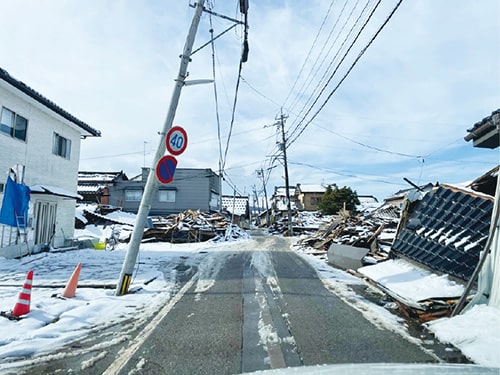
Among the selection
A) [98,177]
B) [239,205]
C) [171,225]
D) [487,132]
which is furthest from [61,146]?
[239,205]

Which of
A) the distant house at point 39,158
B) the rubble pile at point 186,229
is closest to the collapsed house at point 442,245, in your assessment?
the distant house at point 39,158

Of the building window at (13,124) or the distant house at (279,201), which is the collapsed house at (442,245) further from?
the distant house at (279,201)

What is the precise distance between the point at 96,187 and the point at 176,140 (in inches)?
1299

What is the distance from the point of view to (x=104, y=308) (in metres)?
5.24

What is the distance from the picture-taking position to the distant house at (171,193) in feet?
113

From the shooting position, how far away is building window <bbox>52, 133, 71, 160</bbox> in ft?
44.9

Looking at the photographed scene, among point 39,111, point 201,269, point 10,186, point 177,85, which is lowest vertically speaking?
point 201,269

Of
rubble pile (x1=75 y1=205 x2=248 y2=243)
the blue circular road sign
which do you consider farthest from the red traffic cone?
rubble pile (x1=75 y1=205 x2=248 y2=243)

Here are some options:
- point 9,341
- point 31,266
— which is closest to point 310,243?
point 31,266

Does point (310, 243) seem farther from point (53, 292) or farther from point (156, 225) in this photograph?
point (53, 292)

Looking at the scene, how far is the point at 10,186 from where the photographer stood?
9.73 m

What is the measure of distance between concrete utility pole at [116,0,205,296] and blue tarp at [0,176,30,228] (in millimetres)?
6161

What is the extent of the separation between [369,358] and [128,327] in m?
3.32

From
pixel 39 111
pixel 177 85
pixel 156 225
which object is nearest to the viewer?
pixel 177 85
